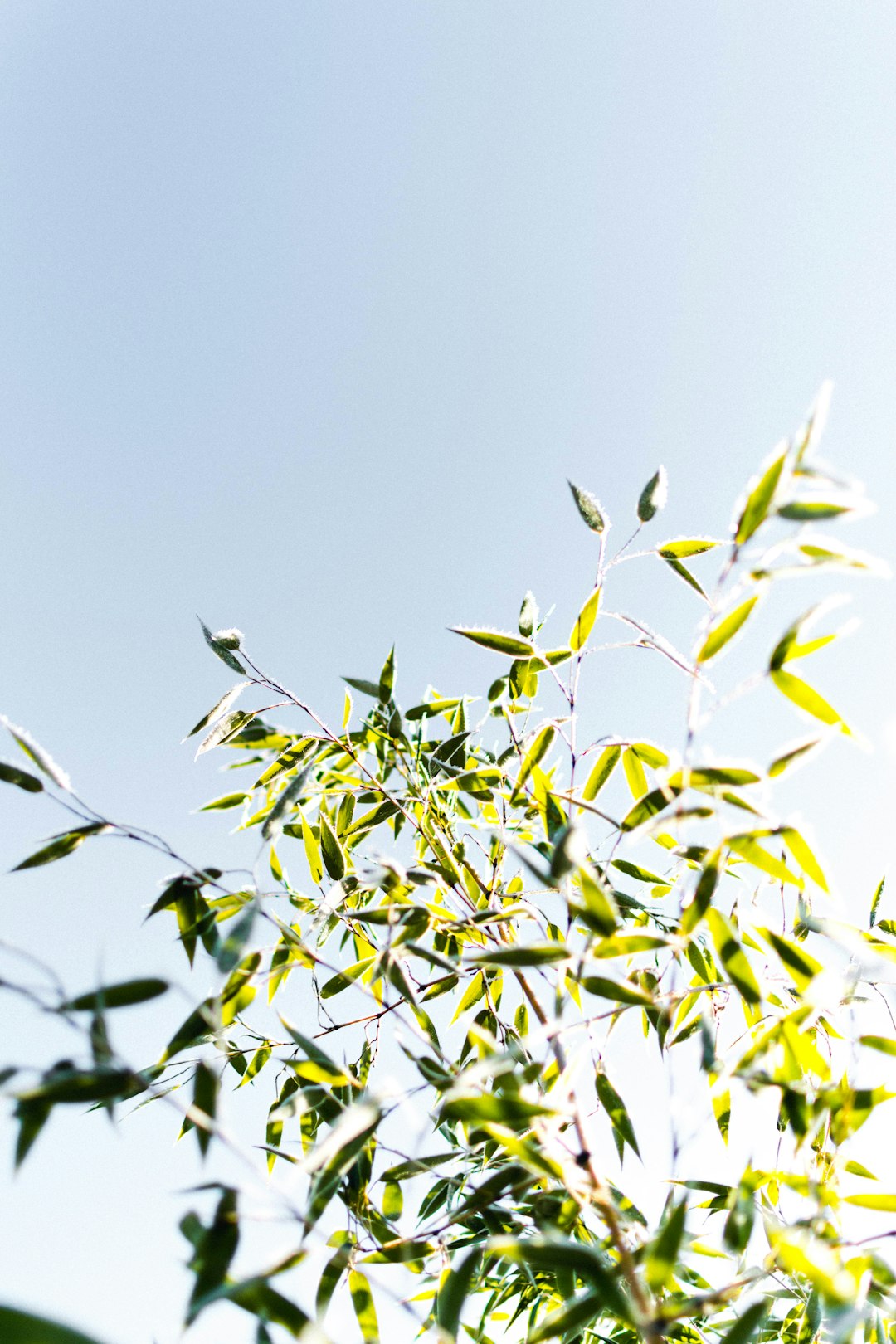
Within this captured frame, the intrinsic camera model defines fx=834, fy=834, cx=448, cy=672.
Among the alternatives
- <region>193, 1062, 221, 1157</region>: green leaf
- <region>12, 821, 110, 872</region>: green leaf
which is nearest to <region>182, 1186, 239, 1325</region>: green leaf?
<region>193, 1062, 221, 1157</region>: green leaf

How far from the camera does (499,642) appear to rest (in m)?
1.12

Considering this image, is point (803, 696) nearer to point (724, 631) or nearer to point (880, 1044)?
point (724, 631)

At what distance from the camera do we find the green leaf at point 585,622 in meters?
1.14

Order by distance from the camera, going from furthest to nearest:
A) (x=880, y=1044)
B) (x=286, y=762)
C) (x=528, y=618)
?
(x=286, y=762) < (x=528, y=618) < (x=880, y=1044)

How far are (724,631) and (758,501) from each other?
0.14 metres

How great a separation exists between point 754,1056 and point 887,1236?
163 millimetres

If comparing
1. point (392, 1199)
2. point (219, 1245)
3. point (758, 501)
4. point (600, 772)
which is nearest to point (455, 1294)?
point (219, 1245)

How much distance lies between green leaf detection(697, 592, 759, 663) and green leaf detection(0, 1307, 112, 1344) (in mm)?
744

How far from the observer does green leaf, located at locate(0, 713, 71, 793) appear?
31.0 inches

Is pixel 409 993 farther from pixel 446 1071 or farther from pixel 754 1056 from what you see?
pixel 754 1056

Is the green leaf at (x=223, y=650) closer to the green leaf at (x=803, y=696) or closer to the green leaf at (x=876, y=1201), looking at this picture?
the green leaf at (x=803, y=696)

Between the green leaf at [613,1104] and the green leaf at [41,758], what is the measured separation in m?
0.79

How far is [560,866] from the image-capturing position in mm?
717

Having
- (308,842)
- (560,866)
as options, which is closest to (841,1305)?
(560,866)
